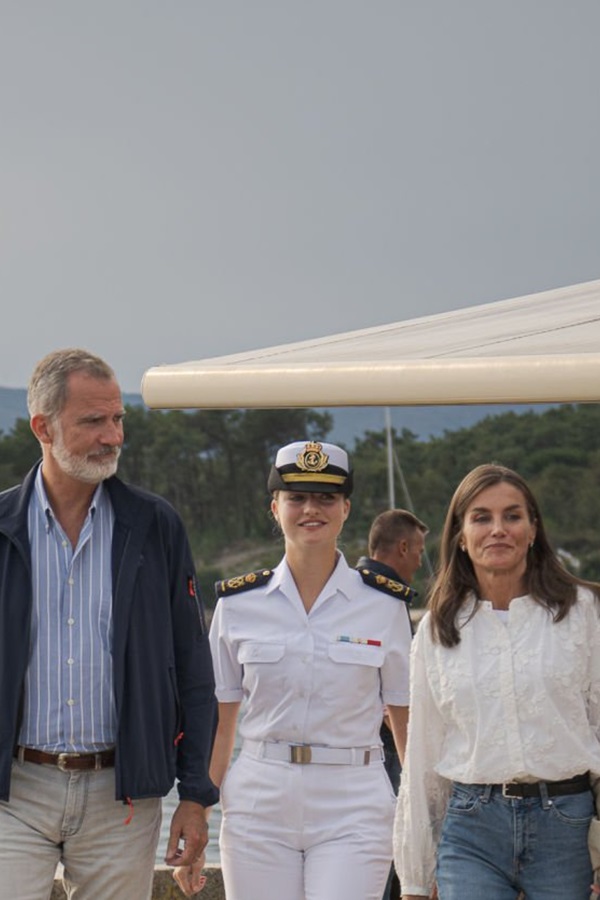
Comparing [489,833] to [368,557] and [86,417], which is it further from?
[368,557]

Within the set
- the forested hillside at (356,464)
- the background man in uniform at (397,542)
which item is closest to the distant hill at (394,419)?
the forested hillside at (356,464)

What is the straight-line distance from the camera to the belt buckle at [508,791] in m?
4.14

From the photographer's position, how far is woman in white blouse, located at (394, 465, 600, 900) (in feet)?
13.5

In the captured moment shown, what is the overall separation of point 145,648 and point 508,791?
2.65 feet

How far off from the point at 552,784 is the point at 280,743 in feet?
2.55

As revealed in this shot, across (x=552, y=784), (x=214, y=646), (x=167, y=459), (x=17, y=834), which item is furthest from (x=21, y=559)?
(x=167, y=459)

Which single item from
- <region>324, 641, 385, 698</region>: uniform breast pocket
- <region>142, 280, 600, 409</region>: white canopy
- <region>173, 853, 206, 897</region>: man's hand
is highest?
<region>142, 280, 600, 409</region>: white canopy

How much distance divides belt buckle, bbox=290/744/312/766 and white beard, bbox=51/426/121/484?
0.91 m

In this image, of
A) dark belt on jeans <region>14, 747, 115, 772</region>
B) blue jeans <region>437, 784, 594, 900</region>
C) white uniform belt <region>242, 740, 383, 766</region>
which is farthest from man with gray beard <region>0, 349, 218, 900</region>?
blue jeans <region>437, 784, 594, 900</region>

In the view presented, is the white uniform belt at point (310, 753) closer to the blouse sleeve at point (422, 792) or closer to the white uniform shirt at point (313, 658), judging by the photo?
the white uniform shirt at point (313, 658)

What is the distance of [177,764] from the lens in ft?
14.0

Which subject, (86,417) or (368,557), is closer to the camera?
(86,417)

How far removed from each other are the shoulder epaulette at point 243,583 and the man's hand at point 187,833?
30.0 inches

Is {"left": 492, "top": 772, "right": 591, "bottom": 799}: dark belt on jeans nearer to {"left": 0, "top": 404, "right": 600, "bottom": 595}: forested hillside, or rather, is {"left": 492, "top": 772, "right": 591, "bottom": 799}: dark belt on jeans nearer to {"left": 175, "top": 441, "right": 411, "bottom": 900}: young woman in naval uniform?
{"left": 175, "top": 441, "right": 411, "bottom": 900}: young woman in naval uniform
